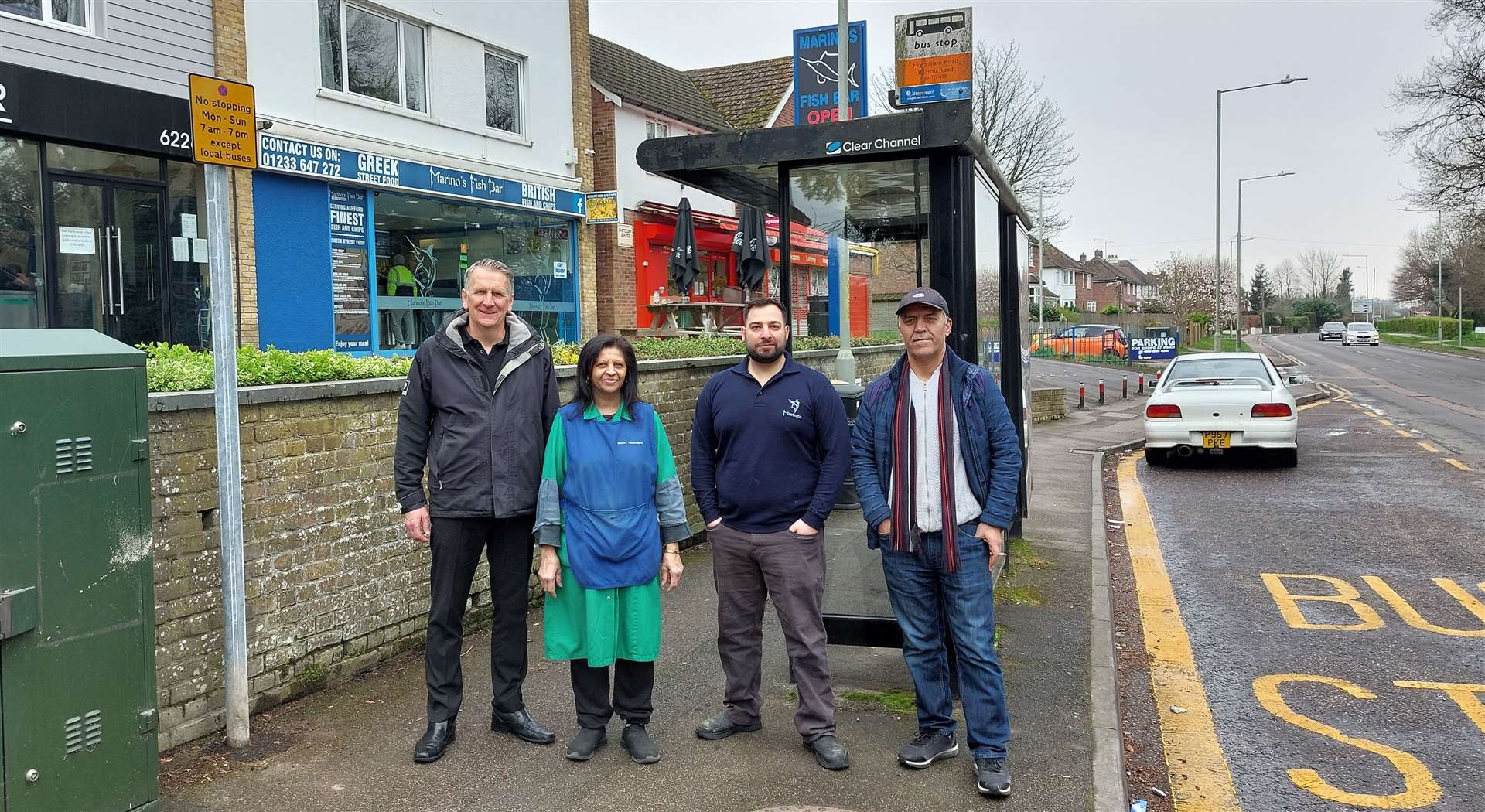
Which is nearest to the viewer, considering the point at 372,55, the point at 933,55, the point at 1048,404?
the point at 933,55

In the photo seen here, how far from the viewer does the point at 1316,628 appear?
260 inches

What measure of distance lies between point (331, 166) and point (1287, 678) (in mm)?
12854

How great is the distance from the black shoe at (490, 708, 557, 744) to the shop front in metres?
8.96

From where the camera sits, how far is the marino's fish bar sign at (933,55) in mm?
7730

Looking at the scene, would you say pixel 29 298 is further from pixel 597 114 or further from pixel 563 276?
pixel 597 114

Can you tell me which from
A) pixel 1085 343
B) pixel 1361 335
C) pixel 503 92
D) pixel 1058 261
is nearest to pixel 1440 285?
pixel 1361 335

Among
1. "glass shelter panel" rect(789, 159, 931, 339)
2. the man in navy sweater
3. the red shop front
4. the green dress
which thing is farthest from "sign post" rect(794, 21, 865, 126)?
the green dress

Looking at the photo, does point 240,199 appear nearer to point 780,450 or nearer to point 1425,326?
point 780,450

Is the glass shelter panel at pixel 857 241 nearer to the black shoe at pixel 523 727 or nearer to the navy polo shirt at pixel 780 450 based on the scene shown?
the navy polo shirt at pixel 780 450

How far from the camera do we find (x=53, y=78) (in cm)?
1140

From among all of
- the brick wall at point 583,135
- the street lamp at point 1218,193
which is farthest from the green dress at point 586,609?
the street lamp at point 1218,193

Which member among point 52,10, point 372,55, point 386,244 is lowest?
point 386,244

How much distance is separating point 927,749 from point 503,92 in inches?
621

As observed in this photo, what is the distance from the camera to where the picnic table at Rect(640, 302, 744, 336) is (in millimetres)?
21484
